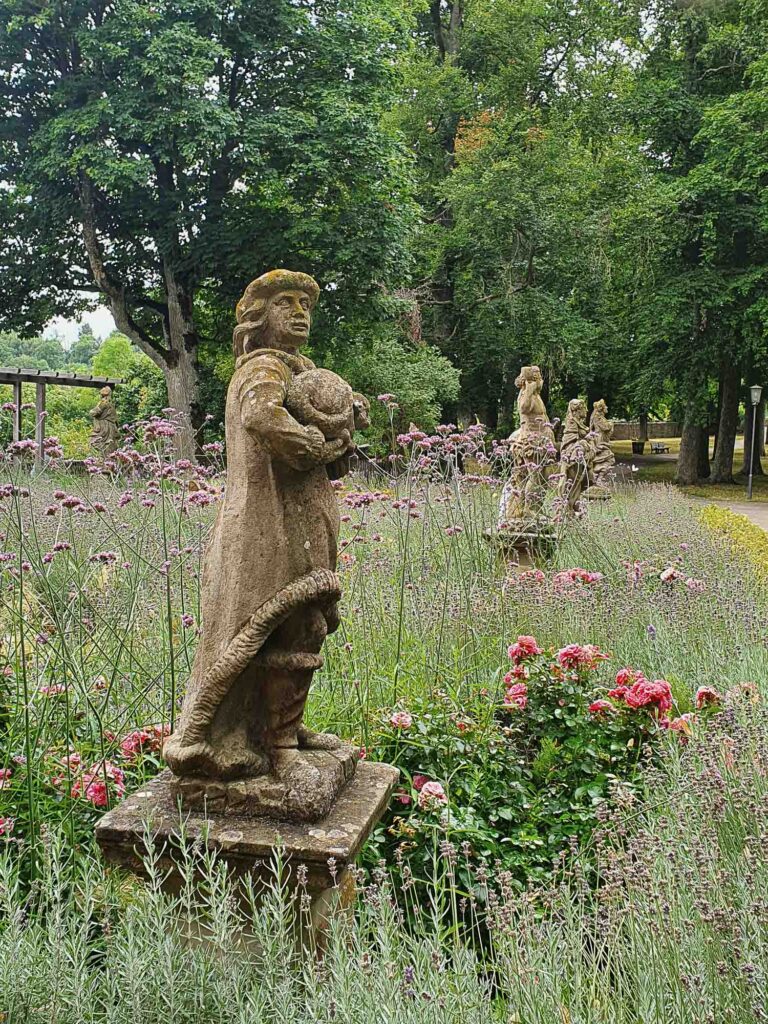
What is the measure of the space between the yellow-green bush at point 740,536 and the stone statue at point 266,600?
6492 mm

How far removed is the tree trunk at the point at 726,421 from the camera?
27969mm

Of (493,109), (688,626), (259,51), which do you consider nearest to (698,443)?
(493,109)

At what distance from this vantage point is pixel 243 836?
102 inches

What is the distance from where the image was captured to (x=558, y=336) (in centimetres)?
2658

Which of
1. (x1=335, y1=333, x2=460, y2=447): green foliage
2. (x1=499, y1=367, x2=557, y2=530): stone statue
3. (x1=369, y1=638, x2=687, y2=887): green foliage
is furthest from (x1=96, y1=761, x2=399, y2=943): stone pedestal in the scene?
(x1=335, y1=333, x2=460, y2=447): green foliage

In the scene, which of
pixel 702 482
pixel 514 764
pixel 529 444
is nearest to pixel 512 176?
pixel 702 482

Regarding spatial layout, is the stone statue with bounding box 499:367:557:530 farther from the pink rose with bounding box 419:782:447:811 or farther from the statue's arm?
the statue's arm

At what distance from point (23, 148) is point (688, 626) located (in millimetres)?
19234

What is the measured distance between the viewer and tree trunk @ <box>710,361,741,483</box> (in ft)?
91.8

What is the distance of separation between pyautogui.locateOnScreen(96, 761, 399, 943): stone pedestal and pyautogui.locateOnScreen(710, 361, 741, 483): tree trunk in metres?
27.8

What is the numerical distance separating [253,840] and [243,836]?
0.05m

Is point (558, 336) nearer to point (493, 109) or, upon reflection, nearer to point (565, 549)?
point (493, 109)

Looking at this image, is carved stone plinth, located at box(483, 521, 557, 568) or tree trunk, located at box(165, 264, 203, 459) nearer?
carved stone plinth, located at box(483, 521, 557, 568)

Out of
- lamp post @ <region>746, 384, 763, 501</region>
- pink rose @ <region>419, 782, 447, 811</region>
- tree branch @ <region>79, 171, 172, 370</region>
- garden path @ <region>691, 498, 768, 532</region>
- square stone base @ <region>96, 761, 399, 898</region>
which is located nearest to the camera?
square stone base @ <region>96, 761, 399, 898</region>
